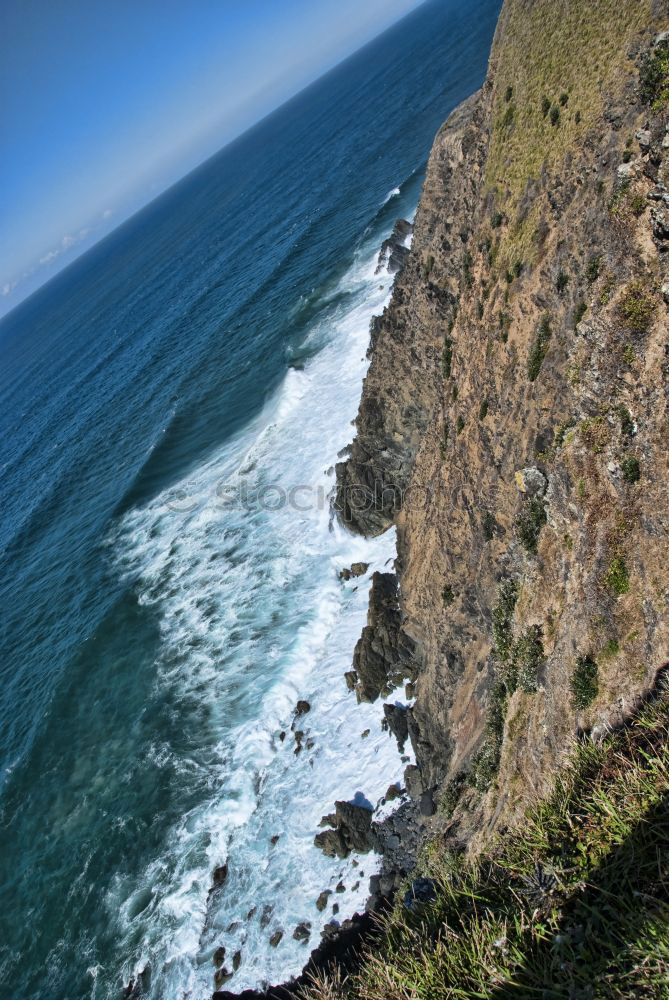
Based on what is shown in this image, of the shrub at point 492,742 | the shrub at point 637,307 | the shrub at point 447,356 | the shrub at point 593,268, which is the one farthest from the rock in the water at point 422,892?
the shrub at point 447,356

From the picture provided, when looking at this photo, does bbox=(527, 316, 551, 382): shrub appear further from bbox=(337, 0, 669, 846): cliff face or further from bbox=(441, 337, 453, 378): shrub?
bbox=(441, 337, 453, 378): shrub

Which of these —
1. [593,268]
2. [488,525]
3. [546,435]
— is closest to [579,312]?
[593,268]

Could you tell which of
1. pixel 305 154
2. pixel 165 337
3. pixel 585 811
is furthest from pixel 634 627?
pixel 305 154

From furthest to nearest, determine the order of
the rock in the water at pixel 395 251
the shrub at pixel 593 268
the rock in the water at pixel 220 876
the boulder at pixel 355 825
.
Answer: the rock in the water at pixel 395 251 < the rock in the water at pixel 220 876 < the boulder at pixel 355 825 < the shrub at pixel 593 268

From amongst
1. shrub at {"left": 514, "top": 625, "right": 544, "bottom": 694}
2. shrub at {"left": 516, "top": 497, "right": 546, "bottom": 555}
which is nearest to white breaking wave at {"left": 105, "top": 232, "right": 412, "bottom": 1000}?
shrub at {"left": 514, "top": 625, "right": 544, "bottom": 694}

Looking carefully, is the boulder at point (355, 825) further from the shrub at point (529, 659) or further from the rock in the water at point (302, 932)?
the shrub at point (529, 659)

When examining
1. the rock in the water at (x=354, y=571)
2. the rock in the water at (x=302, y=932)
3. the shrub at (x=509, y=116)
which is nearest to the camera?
the rock in the water at (x=302, y=932)

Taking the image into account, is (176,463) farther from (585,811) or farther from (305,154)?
(305,154)
